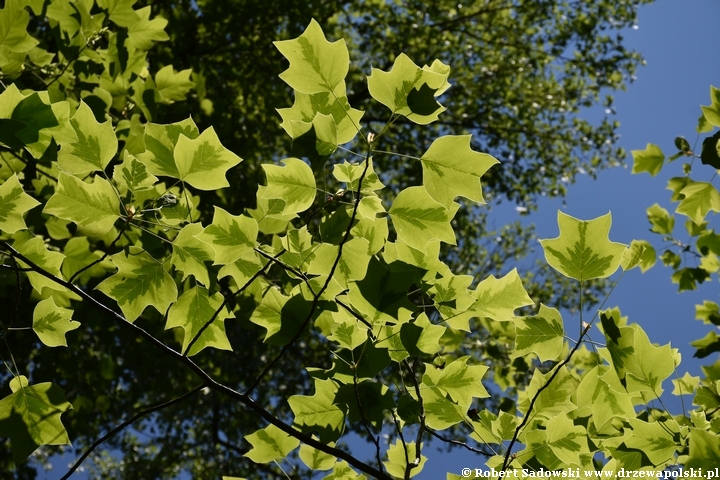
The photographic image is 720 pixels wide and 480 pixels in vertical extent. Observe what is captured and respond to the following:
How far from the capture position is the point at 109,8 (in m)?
2.77

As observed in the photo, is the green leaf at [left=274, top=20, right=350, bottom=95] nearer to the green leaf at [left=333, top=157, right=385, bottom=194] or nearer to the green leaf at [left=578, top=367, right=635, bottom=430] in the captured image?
the green leaf at [left=333, top=157, right=385, bottom=194]

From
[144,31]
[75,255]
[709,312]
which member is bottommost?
[75,255]

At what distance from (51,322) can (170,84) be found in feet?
6.58

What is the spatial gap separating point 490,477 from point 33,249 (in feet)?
4.47

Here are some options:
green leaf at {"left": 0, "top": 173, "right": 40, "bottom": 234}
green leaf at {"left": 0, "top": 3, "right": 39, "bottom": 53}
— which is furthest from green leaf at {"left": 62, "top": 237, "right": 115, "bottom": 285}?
green leaf at {"left": 0, "top": 173, "right": 40, "bottom": 234}

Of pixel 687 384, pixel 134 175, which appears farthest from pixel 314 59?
pixel 687 384

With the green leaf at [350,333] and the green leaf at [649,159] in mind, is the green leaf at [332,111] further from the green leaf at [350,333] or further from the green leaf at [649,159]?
the green leaf at [649,159]

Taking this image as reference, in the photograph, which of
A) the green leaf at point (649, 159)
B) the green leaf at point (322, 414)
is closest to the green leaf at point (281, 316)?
the green leaf at point (322, 414)

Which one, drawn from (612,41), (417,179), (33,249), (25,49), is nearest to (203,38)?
(417,179)

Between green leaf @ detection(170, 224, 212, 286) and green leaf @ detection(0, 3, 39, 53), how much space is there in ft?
3.38

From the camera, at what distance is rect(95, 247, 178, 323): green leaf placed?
1.32 m

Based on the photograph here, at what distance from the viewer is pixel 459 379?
141 centimetres

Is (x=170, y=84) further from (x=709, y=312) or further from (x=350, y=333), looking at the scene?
(x=709, y=312)

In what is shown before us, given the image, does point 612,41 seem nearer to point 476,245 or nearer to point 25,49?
point 476,245
